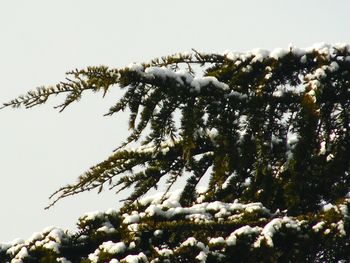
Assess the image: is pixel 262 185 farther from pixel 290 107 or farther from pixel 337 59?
pixel 337 59

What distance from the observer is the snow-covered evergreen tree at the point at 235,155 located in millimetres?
2604

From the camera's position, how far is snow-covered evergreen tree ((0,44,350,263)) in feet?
8.54

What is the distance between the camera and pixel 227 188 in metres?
3.46

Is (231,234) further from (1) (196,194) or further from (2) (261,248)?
(1) (196,194)

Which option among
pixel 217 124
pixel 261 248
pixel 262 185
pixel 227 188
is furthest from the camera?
pixel 227 188

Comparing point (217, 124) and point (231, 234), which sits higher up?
point (217, 124)

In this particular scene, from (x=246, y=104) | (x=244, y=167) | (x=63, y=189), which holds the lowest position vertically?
(x=63, y=189)

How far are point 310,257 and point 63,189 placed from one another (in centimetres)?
143

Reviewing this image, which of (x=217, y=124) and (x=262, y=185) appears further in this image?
(x=262, y=185)

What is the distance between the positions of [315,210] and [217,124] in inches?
41.1

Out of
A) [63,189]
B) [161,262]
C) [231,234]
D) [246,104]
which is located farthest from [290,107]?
[63,189]

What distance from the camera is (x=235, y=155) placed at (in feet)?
9.24

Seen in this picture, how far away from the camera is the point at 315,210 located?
3316 millimetres

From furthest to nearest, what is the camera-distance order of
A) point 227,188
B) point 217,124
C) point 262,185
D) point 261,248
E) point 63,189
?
point 227,188 → point 262,185 → point 63,189 → point 217,124 → point 261,248
